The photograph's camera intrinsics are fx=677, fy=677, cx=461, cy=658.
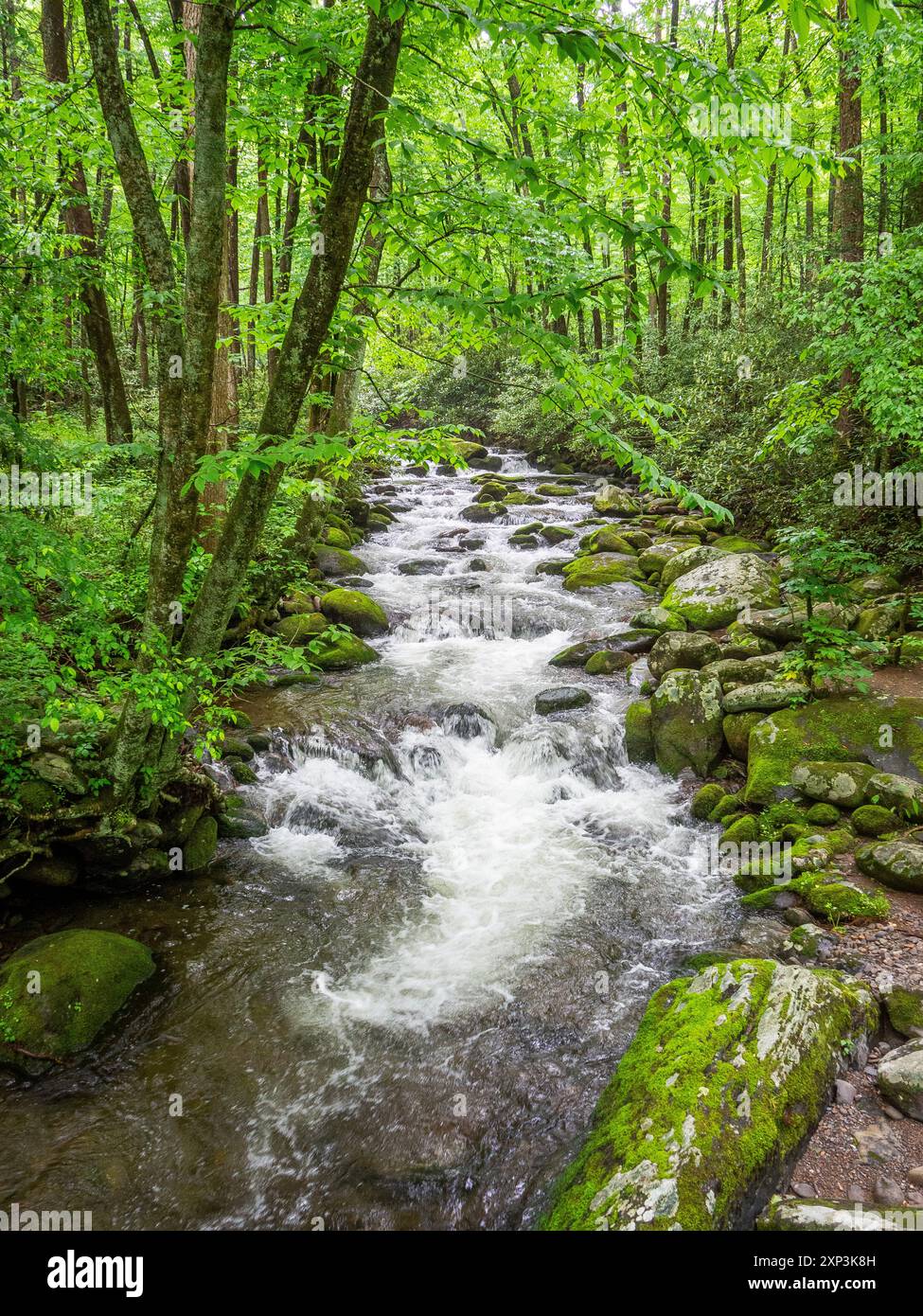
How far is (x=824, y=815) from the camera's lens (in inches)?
262

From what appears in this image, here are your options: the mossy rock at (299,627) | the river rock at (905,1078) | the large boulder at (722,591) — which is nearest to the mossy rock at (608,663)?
the large boulder at (722,591)

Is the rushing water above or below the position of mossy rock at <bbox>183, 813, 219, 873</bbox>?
below

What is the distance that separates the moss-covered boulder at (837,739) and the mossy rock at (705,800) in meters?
0.42

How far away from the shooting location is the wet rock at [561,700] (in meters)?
10.2

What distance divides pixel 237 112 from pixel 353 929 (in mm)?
7083

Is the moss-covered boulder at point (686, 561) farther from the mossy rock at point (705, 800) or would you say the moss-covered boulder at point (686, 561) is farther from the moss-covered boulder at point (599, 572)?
the mossy rock at point (705, 800)

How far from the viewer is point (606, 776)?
8977mm

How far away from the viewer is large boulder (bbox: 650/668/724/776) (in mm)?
8500

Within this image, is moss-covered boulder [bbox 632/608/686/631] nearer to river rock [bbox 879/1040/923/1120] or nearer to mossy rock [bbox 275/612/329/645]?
mossy rock [bbox 275/612/329/645]

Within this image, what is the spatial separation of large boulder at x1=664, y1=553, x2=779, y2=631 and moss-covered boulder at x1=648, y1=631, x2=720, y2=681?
0.65 m

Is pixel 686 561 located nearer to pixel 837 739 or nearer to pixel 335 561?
pixel 837 739

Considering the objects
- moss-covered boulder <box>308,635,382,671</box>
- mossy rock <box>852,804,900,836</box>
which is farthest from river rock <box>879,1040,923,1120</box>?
moss-covered boulder <box>308,635,382,671</box>
